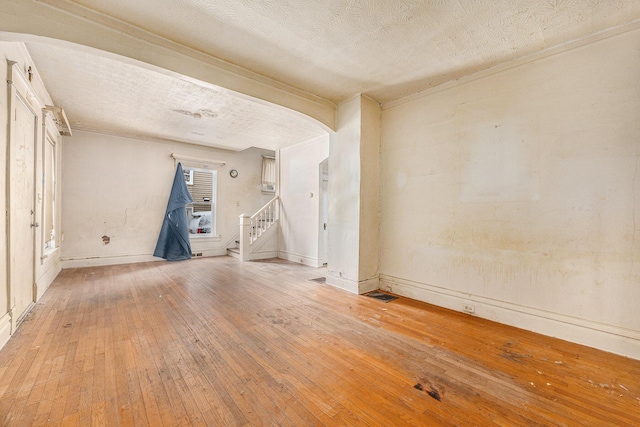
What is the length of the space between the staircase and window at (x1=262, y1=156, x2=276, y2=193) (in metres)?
1.11

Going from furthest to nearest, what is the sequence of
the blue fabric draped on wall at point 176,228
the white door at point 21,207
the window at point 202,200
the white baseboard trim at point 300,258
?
1. the window at point 202,200
2. the blue fabric draped on wall at point 176,228
3. the white baseboard trim at point 300,258
4. the white door at point 21,207

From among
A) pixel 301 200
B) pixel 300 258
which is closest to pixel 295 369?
pixel 300 258

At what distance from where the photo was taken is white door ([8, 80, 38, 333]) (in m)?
2.51

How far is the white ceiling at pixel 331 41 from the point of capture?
7.13 feet

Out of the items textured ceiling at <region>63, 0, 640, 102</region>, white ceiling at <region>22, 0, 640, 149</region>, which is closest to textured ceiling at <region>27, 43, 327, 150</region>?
white ceiling at <region>22, 0, 640, 149</region>

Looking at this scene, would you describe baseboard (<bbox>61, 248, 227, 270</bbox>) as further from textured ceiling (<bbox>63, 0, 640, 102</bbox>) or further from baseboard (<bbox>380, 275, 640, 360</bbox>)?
baseboard (<bbox>380, 275, 640, 360</bbox>)

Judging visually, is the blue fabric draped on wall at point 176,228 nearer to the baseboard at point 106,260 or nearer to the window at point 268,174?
the baseboard at point 106,260

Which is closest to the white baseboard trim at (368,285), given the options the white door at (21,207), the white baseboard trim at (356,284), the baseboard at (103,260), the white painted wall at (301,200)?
the white baseboard trim at (356,284)

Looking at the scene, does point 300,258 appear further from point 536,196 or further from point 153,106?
point 536,196

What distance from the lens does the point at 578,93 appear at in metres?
2.51

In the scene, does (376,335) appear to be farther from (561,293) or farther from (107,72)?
(107,72)

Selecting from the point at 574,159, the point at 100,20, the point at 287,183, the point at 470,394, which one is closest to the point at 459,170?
the point at 574,159

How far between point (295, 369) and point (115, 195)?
6.03 metres

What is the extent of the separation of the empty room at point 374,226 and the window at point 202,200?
2.79m
